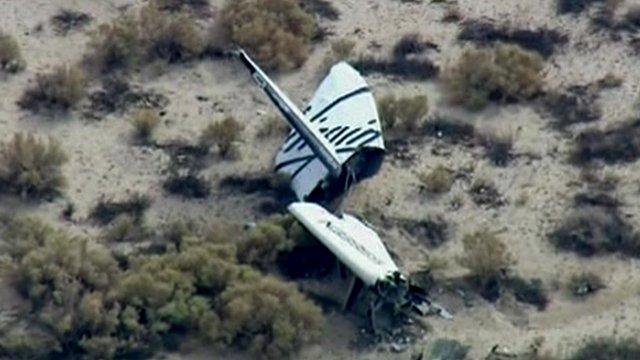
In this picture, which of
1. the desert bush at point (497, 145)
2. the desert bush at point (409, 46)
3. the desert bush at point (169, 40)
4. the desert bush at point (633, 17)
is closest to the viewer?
the desert bush at point (497, 145)

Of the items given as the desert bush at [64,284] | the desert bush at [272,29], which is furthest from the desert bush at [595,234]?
the desert bush at [64,284]

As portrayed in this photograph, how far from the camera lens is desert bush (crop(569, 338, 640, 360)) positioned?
28.9m

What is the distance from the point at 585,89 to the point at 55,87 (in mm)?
12325

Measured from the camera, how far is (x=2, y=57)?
1409 inches

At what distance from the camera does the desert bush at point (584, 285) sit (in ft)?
100

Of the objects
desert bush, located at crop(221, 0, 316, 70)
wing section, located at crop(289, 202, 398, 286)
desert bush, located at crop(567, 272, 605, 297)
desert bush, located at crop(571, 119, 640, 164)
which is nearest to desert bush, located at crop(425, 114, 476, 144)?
desert bush, located at crop(571, 119, 640, 164)

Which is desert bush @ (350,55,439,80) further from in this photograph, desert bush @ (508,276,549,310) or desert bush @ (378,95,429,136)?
desert bush @ (508,276,549,310)

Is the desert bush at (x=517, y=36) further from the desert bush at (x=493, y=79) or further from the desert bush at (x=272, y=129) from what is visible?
the desert bush at (x=272, y=129)

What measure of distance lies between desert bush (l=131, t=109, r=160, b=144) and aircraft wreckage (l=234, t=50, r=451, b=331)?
2.64 meters

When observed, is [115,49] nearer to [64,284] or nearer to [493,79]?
[64,284]

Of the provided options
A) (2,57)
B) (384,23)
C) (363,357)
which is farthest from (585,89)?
(2,57)

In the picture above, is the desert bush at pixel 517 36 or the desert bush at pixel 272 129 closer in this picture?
the desert bush at pixel 272 129

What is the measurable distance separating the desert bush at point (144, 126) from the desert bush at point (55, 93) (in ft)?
5.39

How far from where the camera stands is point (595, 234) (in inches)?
1257
